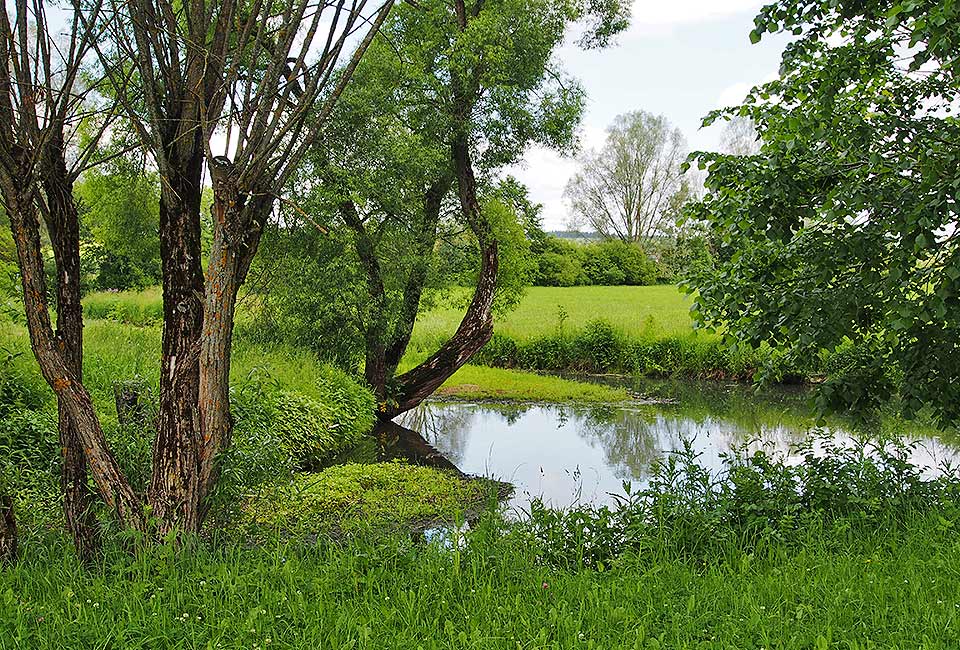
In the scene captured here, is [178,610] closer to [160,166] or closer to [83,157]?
[160,166]

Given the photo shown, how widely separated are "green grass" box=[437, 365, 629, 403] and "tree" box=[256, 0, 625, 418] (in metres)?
3.00

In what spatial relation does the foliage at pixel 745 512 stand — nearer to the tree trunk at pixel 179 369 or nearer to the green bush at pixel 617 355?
the tree trunk at pixel 179 369

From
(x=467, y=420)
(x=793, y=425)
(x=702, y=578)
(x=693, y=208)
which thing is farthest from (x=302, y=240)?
(x=702, y=578)

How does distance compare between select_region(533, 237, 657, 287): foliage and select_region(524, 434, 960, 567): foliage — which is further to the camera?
select_region(533, 237, 657, 287): foliage

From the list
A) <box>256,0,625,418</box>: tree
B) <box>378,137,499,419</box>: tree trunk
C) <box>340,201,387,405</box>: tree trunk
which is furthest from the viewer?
<box>378,137,499,419</box>: tree trunk

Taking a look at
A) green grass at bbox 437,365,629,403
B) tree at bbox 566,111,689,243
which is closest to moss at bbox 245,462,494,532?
green grass at bbox 437,365,629,403

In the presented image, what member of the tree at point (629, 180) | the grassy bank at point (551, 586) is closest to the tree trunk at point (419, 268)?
the grassy bank at point (551, 586)

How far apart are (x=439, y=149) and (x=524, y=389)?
6.24m

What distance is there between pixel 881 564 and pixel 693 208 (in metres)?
2.71

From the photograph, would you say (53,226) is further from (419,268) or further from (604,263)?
(604,263)

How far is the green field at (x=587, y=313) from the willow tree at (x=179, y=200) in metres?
9.66

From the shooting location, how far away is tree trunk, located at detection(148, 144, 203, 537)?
4133mm

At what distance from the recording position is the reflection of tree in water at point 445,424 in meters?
12.0

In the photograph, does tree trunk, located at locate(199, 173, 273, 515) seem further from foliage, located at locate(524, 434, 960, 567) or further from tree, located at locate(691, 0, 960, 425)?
tree, located at locate(691, 0, 960, 425)
